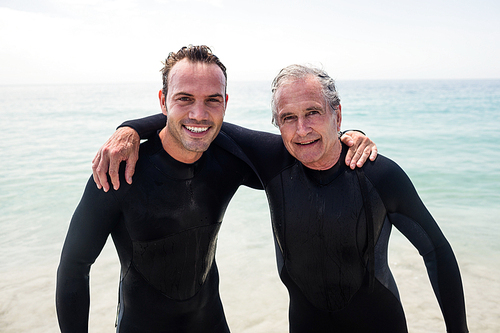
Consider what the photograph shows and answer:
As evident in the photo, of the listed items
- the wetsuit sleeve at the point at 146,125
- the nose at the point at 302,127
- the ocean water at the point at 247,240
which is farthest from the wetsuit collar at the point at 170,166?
the ocean water at the point at 247,240

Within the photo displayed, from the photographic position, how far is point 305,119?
1.92 m

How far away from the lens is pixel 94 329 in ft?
12.1

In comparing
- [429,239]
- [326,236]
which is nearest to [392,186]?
[429,239]

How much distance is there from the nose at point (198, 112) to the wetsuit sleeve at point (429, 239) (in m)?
0.93

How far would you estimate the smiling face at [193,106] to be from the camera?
1916mm

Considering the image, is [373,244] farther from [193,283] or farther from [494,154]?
[494,154]

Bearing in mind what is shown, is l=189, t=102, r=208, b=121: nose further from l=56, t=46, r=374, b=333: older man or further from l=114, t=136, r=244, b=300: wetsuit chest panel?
l=114, t=136, r=244, b=300: wetsuit chest panel

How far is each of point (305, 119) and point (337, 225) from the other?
0.57 meters

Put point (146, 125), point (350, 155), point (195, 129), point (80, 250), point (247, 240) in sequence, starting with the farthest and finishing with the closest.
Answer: point (247, 240), point (146, 125), point (350, 155), point (195, 129), point (80, 250)

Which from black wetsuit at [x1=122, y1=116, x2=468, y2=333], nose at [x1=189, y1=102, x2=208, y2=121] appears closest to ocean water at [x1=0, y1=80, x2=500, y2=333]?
black wetsuit at [x1=122, y1=116, x2=468, y2=333]

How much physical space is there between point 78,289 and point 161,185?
2.08 feet

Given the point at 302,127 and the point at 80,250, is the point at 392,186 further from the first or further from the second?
the point at 80,250

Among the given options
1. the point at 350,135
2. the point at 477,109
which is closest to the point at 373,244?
the point at 350,135

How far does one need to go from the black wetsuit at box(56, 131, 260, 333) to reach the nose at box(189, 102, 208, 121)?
27 centimetres
